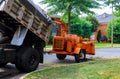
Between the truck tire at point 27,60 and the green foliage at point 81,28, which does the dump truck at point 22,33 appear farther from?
the green foliage at point 81,28

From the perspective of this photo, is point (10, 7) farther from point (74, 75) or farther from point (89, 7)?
point (89, 7)

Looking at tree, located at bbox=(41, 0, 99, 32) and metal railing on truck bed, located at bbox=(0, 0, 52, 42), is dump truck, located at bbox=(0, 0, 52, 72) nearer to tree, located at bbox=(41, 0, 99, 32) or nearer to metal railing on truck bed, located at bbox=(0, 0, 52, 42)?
metal railing on truck bed, located at bbox=(0, 0, 52, 42)

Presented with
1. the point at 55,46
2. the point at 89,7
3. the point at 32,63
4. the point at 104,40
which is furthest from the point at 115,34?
the point at 32,63

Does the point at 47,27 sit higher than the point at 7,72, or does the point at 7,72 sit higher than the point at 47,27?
the point at 47,27

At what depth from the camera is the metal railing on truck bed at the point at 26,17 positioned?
11.4 metres

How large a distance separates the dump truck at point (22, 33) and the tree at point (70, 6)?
10451mm

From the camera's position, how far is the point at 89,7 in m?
25.0

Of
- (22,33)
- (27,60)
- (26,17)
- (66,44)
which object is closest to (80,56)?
(66,44)

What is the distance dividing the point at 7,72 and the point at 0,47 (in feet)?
Answer: 3.89

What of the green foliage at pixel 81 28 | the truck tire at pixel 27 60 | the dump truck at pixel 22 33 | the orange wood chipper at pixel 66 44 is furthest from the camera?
the green foliage at pixel 81 28

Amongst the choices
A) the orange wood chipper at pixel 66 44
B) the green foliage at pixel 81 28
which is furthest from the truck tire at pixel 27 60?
the green foliage at pixel 81 28

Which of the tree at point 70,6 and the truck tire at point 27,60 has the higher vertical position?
the tree at point 70,6

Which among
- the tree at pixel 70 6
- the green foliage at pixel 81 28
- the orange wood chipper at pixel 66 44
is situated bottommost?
the orange wood chipper at pixel 66 44

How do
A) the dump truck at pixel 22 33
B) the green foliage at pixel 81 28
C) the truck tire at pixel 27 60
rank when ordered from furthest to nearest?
the green foliage at pixel 81 28 → the truck tire at pixel 27 60 → the dump truck at pixel 22 33
